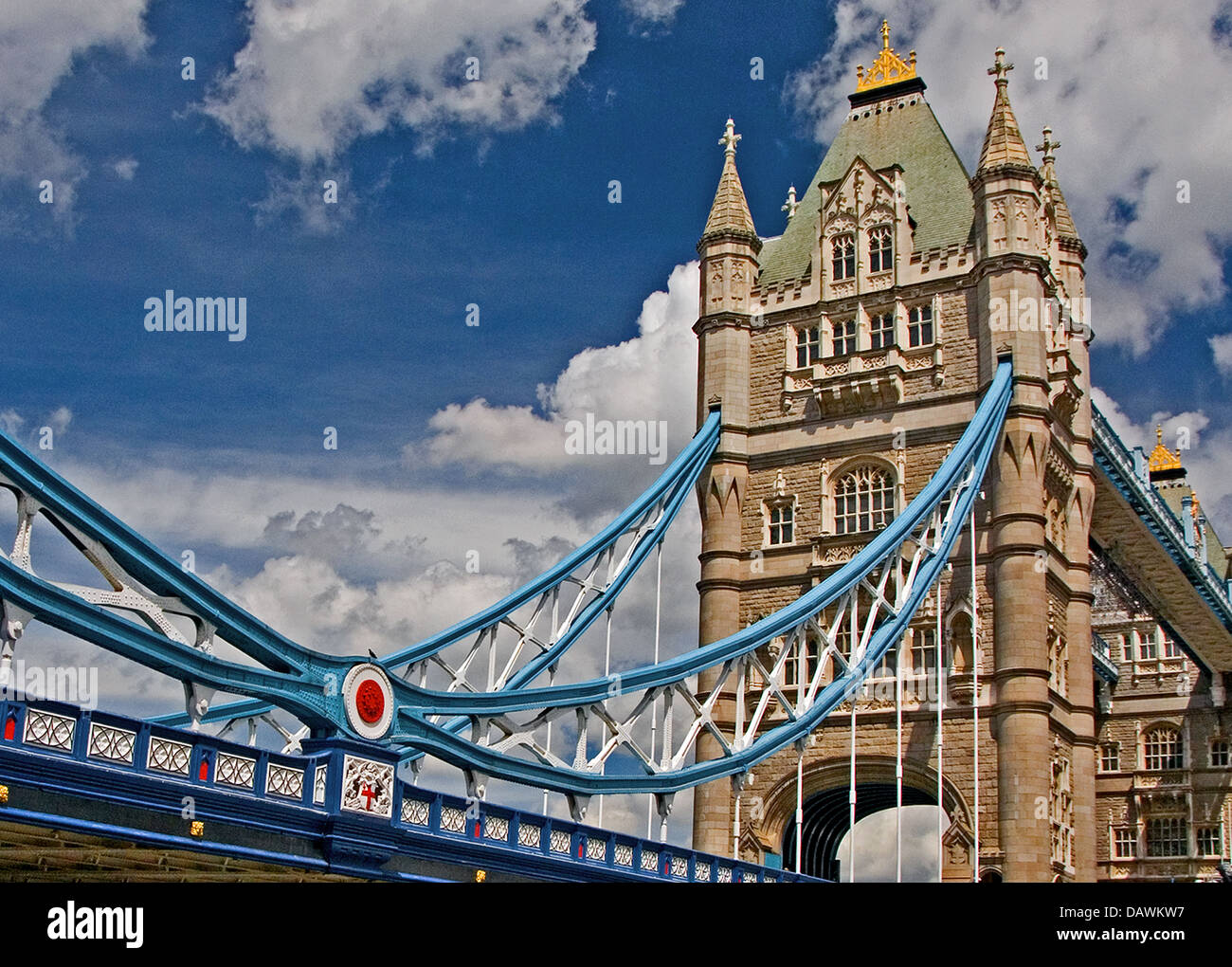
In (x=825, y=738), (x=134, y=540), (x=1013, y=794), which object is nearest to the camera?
(x=134, y=540)

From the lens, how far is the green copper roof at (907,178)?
3541 cm

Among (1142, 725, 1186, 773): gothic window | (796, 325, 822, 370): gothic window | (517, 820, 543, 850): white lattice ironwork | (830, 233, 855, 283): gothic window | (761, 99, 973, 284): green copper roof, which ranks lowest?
(517, 820, 543, 850): white lattice ironwork

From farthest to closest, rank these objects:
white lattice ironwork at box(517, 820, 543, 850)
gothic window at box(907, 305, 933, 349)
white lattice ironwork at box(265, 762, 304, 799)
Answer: gothic window at box(907, 305, 933, 349) → white lattice ironwork at box(517, 820, 543, 850) → white lattice ironwork at box(265, 762, 304, 799)

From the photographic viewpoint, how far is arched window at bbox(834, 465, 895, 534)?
33656 mm

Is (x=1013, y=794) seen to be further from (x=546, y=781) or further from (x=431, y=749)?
(x=431, y=749)

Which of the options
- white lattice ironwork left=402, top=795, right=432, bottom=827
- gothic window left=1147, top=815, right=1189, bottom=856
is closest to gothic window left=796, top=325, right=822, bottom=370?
white lattice ironwork left=402, top=795, right=432, bottom=827

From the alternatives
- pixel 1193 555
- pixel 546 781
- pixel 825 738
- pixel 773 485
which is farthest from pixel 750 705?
pixel 1193 555

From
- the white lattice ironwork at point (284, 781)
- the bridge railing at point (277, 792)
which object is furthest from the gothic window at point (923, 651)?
the white lattice ironwork at point (284, 781)

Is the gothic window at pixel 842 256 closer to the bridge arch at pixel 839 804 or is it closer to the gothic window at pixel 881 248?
the gothic window at pixel 881 248

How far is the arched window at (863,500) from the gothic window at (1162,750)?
24.4 meters

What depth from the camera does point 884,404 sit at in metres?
34.2

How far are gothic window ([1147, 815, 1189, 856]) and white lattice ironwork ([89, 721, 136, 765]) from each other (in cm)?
4469

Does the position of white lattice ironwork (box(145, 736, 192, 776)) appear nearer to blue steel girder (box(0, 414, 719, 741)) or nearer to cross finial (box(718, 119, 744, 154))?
blue steel girder (box(0, 414, 719, 741))
